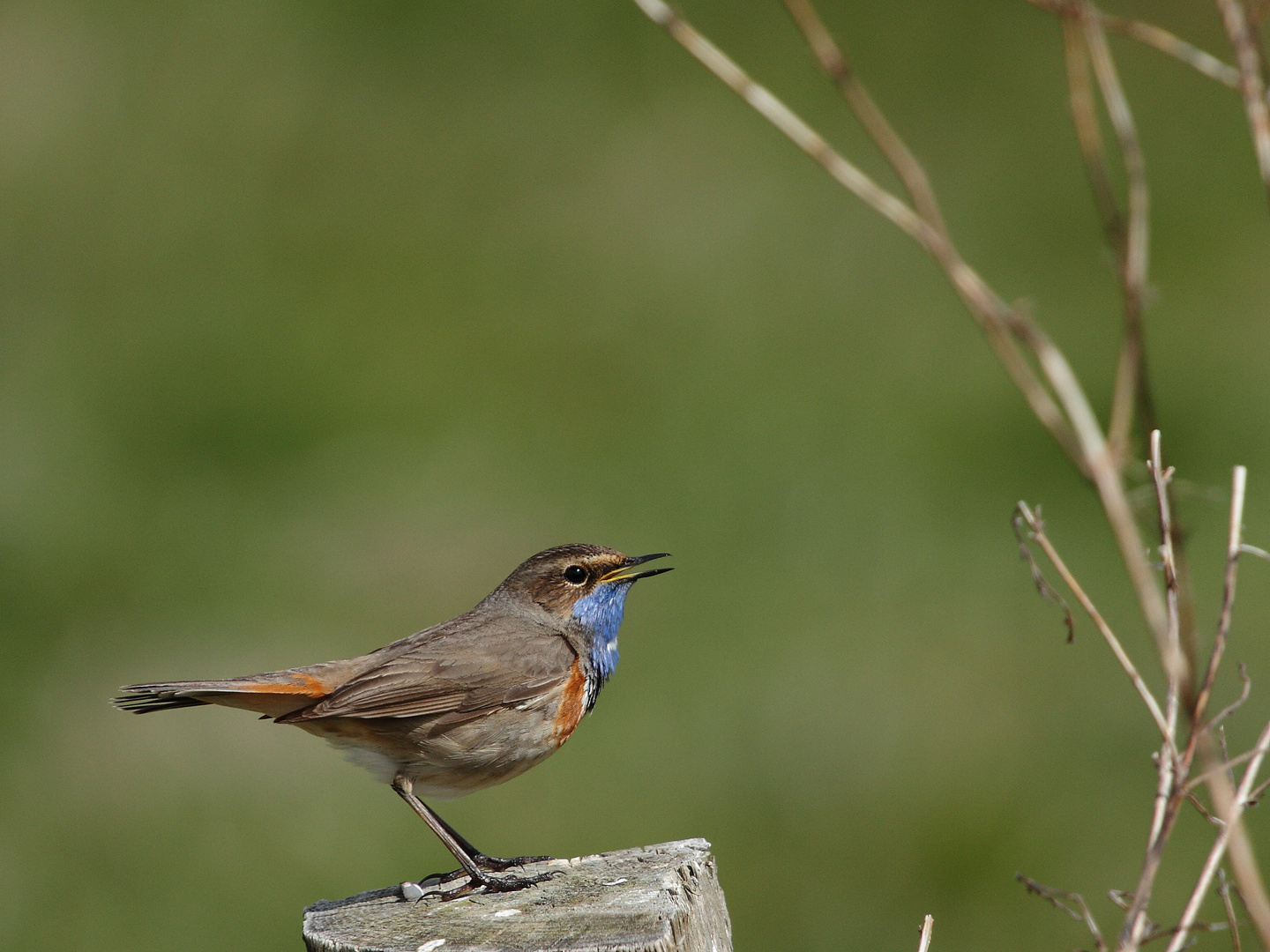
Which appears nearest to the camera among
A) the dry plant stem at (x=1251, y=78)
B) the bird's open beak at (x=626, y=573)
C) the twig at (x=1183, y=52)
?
the dry plant stem at (x=1251, y=78)

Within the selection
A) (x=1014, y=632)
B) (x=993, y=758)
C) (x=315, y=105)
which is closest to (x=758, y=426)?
(x=1014, y=632)

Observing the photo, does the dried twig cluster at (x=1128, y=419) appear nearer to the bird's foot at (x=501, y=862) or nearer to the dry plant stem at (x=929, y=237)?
the dry plant stem at (x=929, y=237)

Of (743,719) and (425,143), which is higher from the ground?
(425,143)

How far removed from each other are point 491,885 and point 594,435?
4.84 metres

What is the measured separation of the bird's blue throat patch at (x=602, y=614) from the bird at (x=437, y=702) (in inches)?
5.7

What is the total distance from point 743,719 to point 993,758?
1.07m

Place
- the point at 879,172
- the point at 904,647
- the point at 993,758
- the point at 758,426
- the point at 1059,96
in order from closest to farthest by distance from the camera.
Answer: the point at 993,758 → the point at 904,647 → the point at 758,426 → the point at 879,172 → the point at 1059,96

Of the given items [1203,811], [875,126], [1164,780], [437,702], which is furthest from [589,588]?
[1164,780]

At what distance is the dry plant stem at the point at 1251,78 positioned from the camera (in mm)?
2949

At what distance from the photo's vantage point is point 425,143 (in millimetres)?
9930

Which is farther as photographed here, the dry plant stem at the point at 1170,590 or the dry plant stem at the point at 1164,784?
the dry plant stem at the point at 1170,590

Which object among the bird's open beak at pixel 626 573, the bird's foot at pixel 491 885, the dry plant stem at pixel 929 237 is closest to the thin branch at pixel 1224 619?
the dry plant stem at pixel 929 237

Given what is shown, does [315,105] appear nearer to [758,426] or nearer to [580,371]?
[580,371]

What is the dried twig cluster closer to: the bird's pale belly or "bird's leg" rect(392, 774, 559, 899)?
"bird's leg" rect(392, 774, 559, 899)
